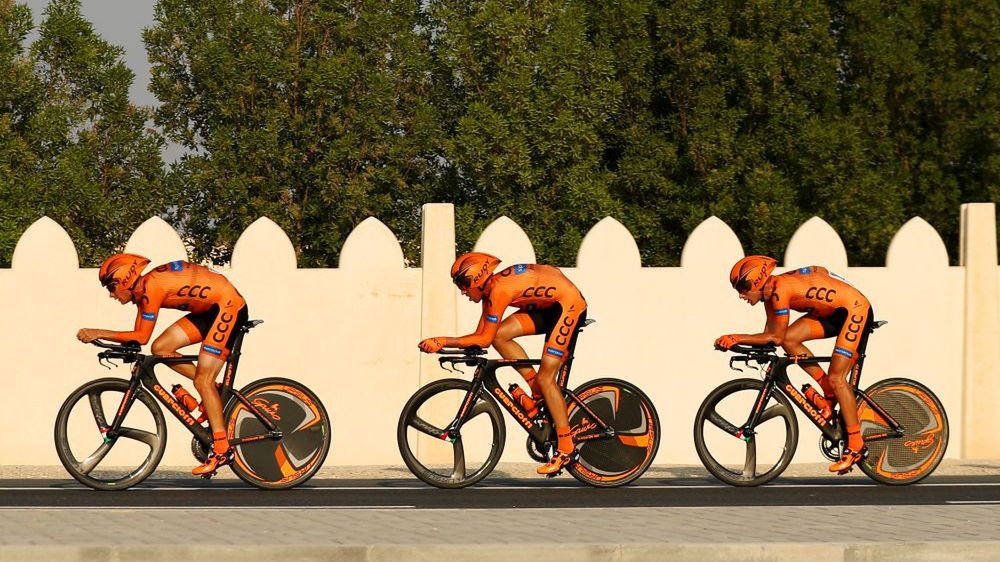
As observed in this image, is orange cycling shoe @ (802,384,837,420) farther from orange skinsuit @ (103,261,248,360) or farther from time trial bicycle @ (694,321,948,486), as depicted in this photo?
orange skinsuit @ (103,261,248,360)

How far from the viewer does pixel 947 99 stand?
108ft

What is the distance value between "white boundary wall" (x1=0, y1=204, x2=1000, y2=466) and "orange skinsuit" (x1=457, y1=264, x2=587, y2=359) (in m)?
3.22

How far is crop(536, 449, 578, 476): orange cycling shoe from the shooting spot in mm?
10875

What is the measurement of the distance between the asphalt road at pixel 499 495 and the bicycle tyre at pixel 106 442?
0.11 m

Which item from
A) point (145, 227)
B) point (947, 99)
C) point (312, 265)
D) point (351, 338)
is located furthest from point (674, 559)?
point (947, 99)

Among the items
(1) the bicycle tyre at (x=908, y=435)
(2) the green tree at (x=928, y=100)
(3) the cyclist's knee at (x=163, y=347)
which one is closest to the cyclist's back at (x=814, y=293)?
(1) the bicycle tyre at (x=908, y=435)

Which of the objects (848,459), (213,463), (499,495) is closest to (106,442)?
(213,463)

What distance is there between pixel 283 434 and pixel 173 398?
784mm

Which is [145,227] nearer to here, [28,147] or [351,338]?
[351,338]

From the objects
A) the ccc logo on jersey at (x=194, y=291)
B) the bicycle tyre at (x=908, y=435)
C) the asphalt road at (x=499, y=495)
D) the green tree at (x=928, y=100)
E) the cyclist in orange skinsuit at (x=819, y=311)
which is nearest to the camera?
the asphalt road at (x=499, y=495)

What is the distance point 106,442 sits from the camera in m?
10.7

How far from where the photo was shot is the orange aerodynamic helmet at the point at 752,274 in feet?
36.3

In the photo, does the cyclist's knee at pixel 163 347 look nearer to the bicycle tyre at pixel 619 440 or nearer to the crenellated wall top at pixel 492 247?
the bicycle tyre at pixel 619 440

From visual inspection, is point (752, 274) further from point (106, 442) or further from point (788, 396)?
point (106, 442)
